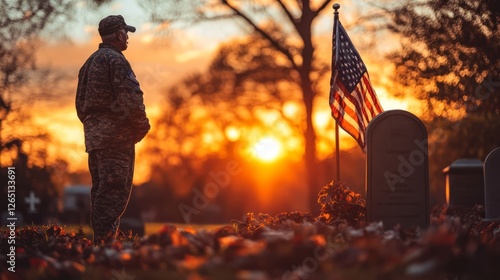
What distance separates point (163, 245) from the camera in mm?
6988

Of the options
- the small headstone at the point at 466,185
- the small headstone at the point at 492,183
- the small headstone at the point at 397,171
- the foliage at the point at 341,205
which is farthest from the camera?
the small headstone at the point at 466,185

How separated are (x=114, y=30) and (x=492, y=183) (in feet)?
19.7

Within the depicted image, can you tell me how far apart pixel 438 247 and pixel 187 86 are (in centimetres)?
3701

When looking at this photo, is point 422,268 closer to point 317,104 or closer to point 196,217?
point 317,104

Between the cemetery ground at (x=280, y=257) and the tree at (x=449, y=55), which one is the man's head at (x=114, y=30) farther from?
the tree at (x=449, y=55)

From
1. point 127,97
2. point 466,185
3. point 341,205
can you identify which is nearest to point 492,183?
point 341,205

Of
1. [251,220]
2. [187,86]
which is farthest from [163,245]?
[187,86]

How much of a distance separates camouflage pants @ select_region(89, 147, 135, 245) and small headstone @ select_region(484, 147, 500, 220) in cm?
558

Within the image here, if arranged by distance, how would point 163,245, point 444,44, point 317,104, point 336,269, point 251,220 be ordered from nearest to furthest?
point 336,269
point 163,245
point 251,220
point 444,44
point 317,104

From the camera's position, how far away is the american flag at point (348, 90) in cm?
1051

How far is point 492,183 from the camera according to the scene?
492 inches

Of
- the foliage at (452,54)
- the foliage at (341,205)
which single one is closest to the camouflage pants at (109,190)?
the foliage at (341,205)

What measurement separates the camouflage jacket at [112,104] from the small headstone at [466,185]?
995cm

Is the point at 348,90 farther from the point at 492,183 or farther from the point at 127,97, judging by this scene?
the point at 492,183
